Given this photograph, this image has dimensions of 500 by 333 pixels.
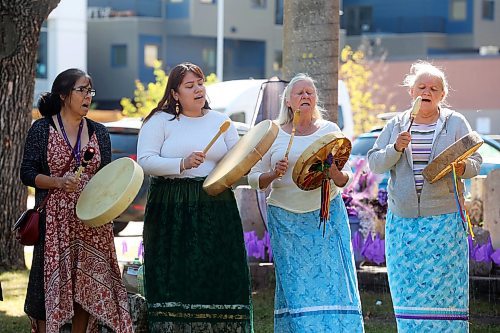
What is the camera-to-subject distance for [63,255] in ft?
17.9

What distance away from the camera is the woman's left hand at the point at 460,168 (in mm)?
5578

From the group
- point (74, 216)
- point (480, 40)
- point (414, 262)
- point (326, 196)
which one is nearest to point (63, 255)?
point (74, 216)

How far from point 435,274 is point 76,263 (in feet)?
6.55

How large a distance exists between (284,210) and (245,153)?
→ 0.67 meters

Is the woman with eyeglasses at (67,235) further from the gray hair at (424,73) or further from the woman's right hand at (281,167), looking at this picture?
the gray hair at (424,73)

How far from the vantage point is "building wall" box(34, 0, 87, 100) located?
38312mm

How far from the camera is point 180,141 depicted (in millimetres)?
5422

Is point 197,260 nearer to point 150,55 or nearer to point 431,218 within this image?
point 431,218

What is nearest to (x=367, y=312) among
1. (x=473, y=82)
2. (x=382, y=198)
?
(x=382, y=198)

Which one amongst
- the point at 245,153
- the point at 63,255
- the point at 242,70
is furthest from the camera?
the point at 242,70

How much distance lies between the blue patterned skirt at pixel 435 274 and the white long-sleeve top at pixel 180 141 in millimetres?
1188

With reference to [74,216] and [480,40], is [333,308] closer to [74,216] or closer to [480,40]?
[74,216]

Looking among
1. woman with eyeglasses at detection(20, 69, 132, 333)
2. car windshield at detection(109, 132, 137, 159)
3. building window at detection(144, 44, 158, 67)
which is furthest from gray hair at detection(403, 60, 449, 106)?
building window at detection(144, 44, 158, 67)

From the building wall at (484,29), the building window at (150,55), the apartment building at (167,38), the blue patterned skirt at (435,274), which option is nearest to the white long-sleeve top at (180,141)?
the blue patterned skirt at (435,274)
